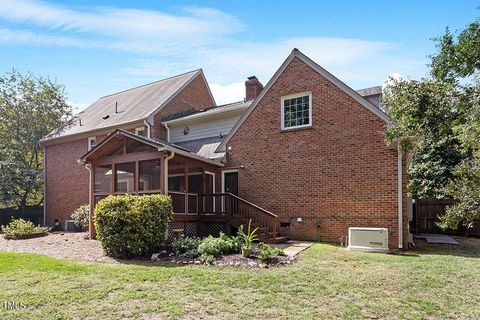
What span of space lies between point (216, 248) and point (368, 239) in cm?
453

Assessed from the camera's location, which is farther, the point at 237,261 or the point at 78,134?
the point at 78,134

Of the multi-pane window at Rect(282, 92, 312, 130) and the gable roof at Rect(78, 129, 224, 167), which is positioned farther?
the multi-pane window at Rect(282, 92, 312, 130)

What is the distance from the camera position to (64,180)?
19359mm

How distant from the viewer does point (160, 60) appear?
10891mm

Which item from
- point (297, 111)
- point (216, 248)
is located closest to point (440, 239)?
point (297, 111)

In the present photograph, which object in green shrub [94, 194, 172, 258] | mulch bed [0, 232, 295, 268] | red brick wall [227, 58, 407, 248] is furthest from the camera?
red brick wall [227, 58, 407, 248]

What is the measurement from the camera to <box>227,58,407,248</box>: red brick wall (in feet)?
35.1

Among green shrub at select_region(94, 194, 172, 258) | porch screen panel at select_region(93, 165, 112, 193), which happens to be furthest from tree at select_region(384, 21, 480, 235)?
porch screen panel at select_region(93, 165, 112, 193)

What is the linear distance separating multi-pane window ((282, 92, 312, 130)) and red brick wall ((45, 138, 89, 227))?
11793 mm

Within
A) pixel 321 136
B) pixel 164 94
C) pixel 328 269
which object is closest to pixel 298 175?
pixel 321 136

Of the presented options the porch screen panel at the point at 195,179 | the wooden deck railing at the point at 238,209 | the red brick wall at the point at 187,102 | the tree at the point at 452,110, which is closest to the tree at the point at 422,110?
the tree at the point at 452,110

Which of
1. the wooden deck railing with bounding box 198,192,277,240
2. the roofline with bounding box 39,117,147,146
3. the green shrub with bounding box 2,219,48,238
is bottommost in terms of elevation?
the green shrub with bounding box 2,219,48,238

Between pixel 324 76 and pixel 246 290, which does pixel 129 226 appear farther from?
pixel 324 76

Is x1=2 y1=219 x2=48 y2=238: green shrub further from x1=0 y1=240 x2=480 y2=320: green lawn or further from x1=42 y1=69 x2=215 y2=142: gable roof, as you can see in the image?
x1=0 y1=240 x2=480 y2=320: green lawn
